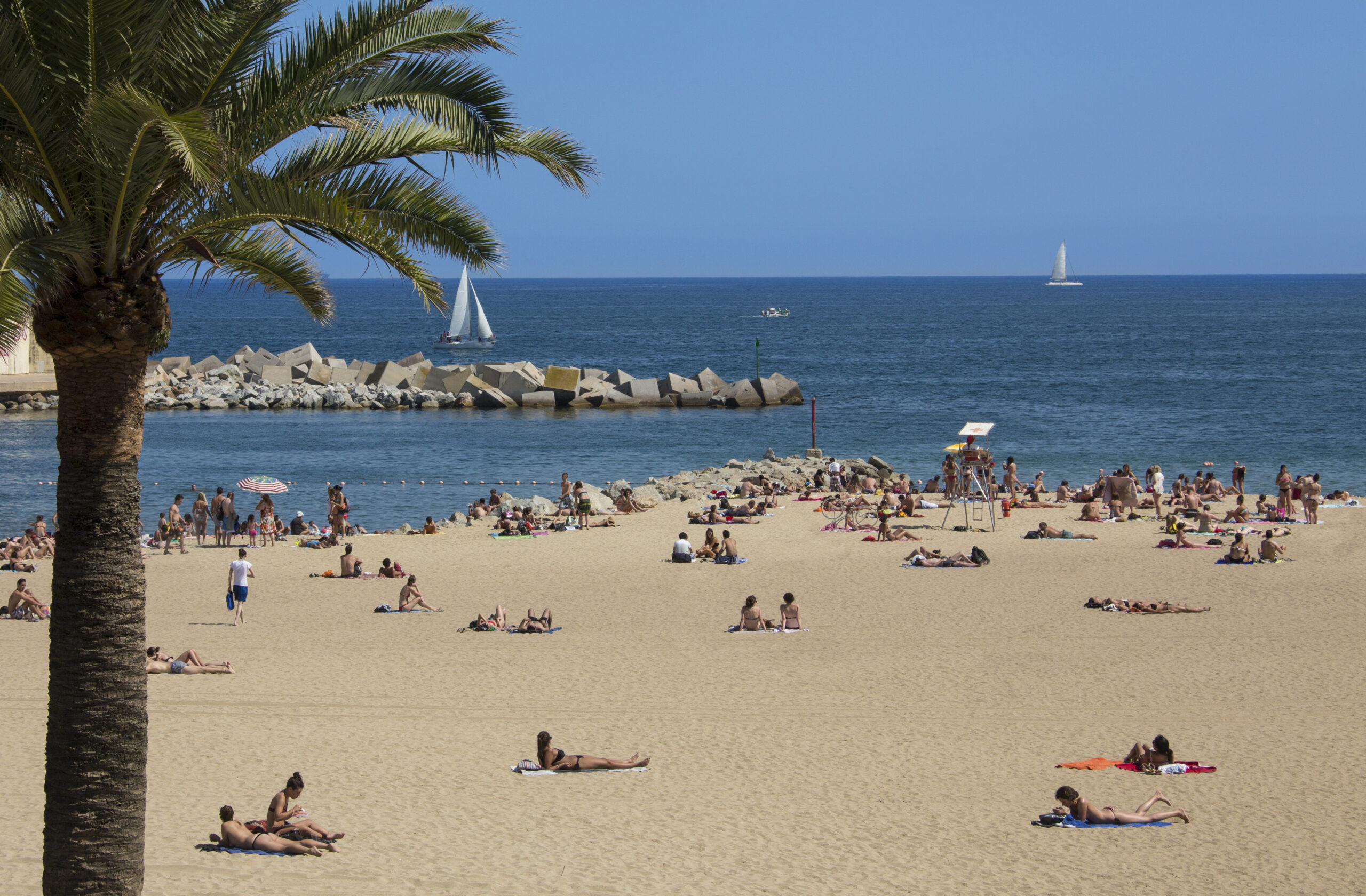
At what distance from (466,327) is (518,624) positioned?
8697cm

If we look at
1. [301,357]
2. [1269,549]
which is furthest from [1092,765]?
[301,357]

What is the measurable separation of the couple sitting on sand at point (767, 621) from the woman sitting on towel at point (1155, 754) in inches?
247

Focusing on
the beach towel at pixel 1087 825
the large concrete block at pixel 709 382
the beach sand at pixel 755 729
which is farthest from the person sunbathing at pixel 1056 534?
the large concrete block at pixel 709 382

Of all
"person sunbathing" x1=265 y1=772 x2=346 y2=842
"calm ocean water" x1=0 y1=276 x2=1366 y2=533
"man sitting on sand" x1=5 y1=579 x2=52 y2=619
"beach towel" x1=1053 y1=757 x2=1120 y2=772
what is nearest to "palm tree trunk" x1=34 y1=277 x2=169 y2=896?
"calm ocean water" x1=0 y1=276 x2=1366 y2=533

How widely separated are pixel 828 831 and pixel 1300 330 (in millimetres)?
119568

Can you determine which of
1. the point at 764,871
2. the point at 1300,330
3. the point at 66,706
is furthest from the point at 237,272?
the point at 1300,330

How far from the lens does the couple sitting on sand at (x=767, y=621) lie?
17375 mm

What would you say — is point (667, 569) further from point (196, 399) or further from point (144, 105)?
point (196, 399)

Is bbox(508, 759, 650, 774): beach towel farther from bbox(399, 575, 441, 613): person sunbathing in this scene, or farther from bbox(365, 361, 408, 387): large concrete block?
bbox(365, 361, 408, 387): large concrete block

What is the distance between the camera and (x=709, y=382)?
5891 cm

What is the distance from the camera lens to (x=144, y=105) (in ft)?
19.2

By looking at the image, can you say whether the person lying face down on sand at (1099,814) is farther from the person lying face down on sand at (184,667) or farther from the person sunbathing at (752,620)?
the person lying face down on sand at (184,667)

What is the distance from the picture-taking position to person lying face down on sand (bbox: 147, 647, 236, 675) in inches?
584

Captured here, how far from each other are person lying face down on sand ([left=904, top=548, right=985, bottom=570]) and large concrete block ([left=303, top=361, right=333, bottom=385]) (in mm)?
44139
